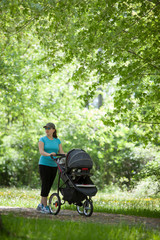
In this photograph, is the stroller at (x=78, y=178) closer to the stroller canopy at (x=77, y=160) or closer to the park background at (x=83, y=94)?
the stroller canopy at (x=77, y=160)

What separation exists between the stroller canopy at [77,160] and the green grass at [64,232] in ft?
4.78

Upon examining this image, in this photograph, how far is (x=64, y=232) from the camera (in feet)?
16.1

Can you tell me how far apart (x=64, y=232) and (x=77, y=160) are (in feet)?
7.08

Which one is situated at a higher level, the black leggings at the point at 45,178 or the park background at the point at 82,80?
the park background at the point at 82,80

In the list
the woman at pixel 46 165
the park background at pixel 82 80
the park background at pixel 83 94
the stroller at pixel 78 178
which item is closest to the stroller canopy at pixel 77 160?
the stroller at pixel 78 178

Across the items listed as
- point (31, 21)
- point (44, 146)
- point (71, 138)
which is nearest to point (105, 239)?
point (44, 146)

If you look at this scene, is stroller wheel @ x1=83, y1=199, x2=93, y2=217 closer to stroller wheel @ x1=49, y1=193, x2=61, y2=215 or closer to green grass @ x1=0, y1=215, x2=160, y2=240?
stroller wheel @ x1=49, y1=193, x2=61, y2=215

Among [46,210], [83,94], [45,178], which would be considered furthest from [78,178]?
[83,94]

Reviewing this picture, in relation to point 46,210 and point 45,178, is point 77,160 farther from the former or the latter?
point 46,210

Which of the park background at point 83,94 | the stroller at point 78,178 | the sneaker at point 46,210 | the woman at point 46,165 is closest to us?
the stroller at point 78,178

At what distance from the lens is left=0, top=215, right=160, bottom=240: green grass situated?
14.7ft

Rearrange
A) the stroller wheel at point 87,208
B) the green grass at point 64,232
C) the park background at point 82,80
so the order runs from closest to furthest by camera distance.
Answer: the green grass at point 64,232 < the stroller wheel at point 87,208 < the park background at point 82,80

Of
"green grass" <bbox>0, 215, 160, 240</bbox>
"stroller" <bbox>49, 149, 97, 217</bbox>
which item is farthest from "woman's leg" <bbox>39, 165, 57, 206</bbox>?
"green grass" <bbox>0, 215, 160, 240</bbox>

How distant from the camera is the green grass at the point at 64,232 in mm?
4492
